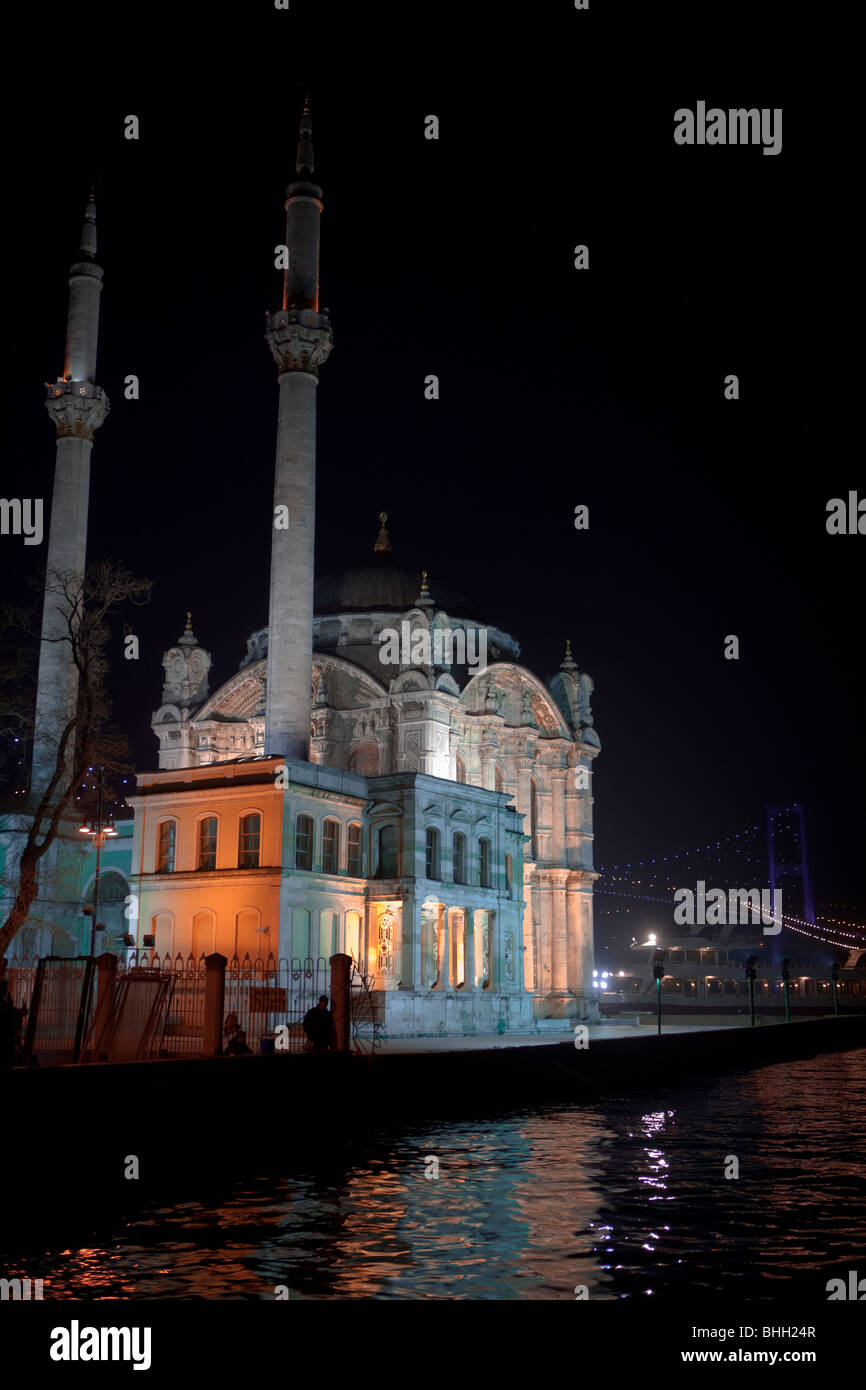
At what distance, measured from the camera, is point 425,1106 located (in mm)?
23047

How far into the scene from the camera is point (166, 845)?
135ft

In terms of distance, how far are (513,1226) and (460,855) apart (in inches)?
1274

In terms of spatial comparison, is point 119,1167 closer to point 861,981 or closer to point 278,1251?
point 278,1251

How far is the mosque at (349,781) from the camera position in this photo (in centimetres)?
3938

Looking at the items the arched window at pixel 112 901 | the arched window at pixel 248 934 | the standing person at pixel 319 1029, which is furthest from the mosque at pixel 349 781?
the standing person at pixel 319 1029

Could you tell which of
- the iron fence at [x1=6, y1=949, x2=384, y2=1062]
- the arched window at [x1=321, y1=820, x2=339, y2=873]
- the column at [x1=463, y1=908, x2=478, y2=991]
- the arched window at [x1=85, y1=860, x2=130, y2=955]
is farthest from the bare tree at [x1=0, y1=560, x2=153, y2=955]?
the arched window at [x1=85, y1=860, x2=130, y2=955]

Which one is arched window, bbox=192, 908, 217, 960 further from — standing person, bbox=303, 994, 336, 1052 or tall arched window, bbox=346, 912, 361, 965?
standing person, bbox=303, 994, 336, 1052

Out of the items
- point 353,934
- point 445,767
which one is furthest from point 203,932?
point 445,767

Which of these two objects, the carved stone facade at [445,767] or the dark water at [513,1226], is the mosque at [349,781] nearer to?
the carved stone facade at [445,767]

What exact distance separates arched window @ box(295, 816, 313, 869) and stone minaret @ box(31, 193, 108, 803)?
402 inches

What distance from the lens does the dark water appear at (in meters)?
10.5
